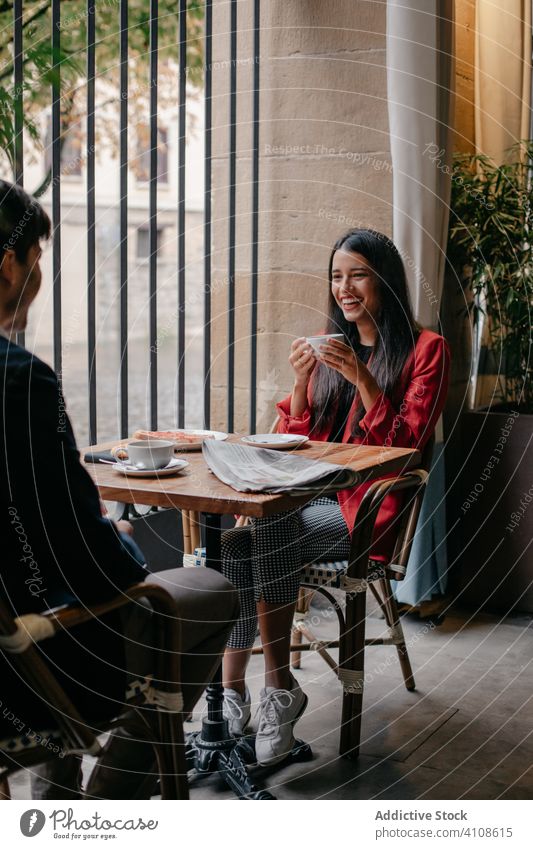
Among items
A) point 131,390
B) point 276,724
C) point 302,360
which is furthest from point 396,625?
point 131,390

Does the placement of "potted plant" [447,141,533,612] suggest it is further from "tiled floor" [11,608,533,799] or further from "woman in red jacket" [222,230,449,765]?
"woman in red jacket" [222,230,449,765]

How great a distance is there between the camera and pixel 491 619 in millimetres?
3188

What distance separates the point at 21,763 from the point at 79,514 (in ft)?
1.21

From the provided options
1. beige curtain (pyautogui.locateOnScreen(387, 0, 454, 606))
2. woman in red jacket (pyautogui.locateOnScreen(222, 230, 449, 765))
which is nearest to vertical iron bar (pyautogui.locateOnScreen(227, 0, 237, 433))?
beige curtain (pyautogui.locateOnScreen(387, 0, 454, 606))

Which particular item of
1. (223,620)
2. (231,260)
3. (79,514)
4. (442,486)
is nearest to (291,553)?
(223,620)

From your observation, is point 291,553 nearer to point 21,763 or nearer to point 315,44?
point 21,763

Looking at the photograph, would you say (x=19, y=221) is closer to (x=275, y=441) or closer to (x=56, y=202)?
(x=275, y=441)

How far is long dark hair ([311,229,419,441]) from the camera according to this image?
258 centimetres

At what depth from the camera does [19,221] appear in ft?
4.89

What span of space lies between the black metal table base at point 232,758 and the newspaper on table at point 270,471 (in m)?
0.60

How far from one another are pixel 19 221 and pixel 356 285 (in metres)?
1.28

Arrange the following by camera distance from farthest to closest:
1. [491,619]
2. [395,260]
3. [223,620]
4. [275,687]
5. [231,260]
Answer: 1. [231,260]
2. [491,619]
3. [395,260]
4. [275,687]
5. [223,620]

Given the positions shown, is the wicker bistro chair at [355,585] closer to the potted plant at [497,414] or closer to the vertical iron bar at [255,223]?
the potted plant at [497,414]

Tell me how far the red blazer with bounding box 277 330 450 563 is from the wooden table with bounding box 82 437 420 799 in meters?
0.13
